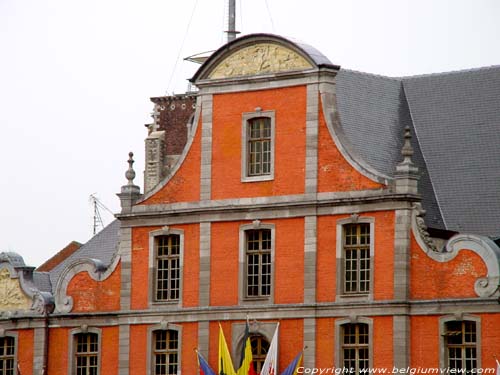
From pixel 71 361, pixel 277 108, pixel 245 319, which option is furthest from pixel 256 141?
pixel 71 361

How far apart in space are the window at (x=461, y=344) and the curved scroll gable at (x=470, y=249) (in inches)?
47.6

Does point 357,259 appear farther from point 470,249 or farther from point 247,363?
point 247,363

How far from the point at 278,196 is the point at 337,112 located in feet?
10.5

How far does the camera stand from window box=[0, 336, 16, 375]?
245 ft

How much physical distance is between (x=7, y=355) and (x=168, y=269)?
24.5ft

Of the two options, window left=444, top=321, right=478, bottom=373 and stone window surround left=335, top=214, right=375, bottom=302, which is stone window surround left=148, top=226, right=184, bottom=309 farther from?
window left=444, top=321, right=478, bottom=373

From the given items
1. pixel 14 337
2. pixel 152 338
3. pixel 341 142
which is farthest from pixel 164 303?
pixel 341 142

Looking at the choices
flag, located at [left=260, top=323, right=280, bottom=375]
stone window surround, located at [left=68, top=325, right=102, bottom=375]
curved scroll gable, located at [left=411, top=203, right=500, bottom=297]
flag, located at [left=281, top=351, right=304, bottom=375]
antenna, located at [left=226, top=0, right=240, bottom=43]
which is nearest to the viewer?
curved scroll gable, located at [left=411, top=203, right=500, bottom=297]

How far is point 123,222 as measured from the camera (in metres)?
72.1

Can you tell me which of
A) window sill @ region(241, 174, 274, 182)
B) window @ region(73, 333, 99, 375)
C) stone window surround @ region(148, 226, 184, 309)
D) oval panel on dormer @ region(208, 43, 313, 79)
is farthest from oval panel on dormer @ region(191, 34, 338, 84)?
window @ region(73, 333, 99, 375)

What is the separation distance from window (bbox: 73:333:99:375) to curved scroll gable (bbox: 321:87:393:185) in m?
11.2

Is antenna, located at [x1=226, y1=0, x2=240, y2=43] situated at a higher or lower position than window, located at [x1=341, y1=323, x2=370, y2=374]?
higher

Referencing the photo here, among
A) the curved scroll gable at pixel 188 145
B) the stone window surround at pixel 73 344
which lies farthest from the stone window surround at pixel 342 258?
the stone window surround at pixel 73 344

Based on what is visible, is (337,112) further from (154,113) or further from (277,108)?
(154,113)
